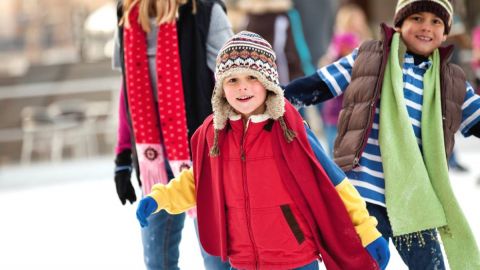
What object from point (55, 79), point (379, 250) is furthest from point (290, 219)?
point (55, 79)

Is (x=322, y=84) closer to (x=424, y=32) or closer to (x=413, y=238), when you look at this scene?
(x=424, y=32)

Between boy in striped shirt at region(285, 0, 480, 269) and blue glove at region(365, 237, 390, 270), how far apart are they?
0.39 m

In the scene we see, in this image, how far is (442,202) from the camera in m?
2.59

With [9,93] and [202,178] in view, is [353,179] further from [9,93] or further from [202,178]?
[9,93]

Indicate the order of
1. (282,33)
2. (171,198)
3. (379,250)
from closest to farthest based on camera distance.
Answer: (379,250) → (171,198) → (282,33)

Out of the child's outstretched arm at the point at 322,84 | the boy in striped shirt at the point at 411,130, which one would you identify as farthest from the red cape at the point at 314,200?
the child's outstretched arm at the point at 322,84

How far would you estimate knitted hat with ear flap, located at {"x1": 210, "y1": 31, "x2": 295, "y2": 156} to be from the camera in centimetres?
219

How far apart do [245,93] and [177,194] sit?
1.17 feet

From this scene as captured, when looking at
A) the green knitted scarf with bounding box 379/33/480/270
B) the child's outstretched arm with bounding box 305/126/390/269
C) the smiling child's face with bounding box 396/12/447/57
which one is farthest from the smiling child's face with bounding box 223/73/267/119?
the smiling child's face with bounding box 396/12/447/57

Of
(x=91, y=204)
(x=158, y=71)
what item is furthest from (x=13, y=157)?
(x=158, y=71)

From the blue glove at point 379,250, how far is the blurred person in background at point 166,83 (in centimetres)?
62

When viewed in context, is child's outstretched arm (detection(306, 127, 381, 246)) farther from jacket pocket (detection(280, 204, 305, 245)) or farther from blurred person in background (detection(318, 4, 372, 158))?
blurred person in background (detection(318, 4, 372, 158))

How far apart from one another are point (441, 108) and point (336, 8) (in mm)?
8760

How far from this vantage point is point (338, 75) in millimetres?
2760
